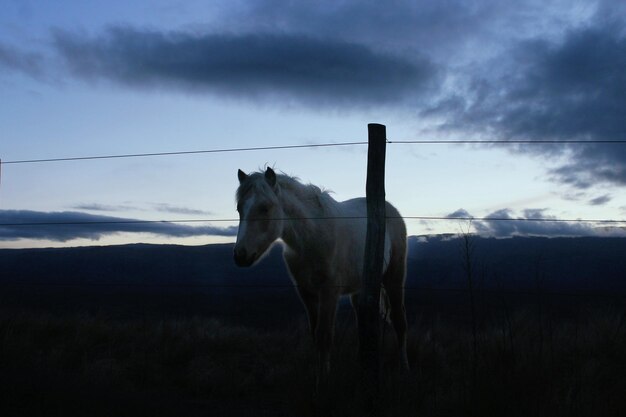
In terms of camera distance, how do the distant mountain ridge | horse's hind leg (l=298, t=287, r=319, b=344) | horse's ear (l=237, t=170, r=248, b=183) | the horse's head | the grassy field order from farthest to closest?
1. the distant mountain ridge
2. horse's hind leg (l=298, t=287, r=319, b=344)
3. horse's ear (l=237, t=170, r=248, b=183)
4. the horse's head
5. the grassy field

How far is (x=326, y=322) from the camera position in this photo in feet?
19.6

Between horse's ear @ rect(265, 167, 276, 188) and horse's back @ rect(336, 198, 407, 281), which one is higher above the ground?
horse's ear @ rect(265, 167, 276, 188)

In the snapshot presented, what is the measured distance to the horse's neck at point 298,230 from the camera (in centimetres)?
635

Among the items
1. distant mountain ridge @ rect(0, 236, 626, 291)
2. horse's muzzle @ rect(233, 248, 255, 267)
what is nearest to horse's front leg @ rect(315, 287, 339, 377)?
horse's muzzle @ rect(233, 248, 255, 267)

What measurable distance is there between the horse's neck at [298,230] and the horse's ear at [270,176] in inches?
10.2

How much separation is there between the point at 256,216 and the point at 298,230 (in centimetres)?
73

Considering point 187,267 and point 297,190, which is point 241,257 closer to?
point 297,190

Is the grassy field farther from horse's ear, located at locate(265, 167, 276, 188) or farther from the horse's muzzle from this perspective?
horse's ear, located at locate(265, 167, 276, 188)

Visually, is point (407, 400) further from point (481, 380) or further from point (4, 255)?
point (4, 255)

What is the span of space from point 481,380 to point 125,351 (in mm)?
4788

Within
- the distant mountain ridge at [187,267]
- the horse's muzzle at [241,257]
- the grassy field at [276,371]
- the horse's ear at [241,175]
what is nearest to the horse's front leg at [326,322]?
the grassy field at [276,371]

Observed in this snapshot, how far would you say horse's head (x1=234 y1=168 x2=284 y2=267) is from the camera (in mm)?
5598

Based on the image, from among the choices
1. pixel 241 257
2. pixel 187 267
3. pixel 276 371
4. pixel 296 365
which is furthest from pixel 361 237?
pixel 187 267

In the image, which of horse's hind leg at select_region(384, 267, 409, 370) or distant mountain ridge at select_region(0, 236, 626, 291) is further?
distant mountain ridge at select_region(0, 236, 626, 291)
